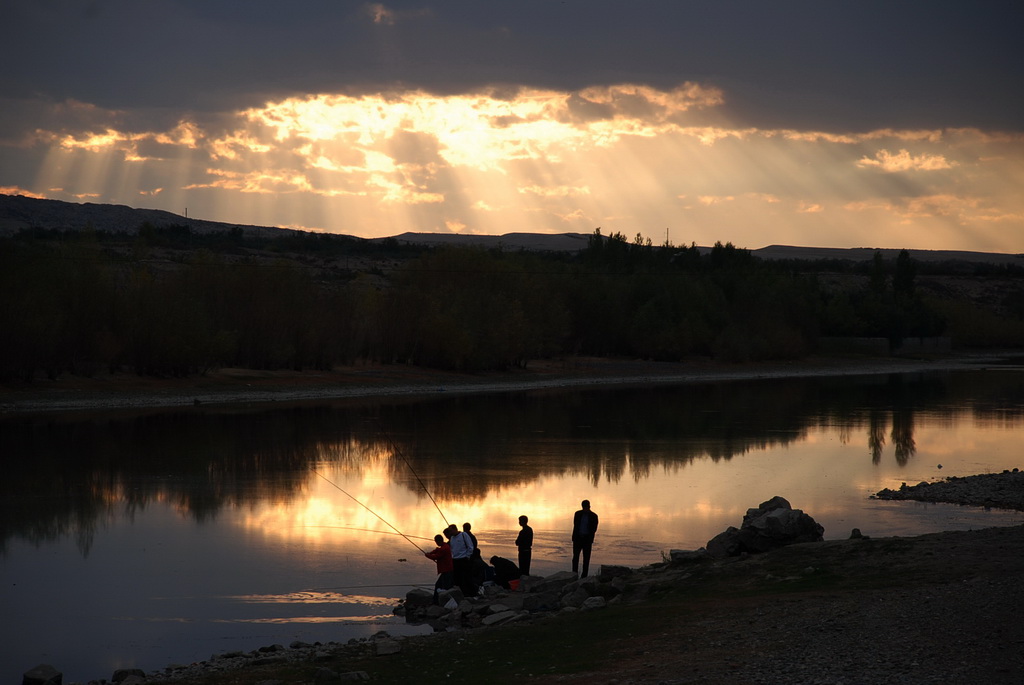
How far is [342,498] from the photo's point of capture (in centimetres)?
2312

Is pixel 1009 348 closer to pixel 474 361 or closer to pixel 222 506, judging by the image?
pixel 474 361

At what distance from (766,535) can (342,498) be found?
10.9m

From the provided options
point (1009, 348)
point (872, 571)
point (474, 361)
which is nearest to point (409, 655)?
point (872, 571)

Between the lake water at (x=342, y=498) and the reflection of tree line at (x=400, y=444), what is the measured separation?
12 centimetres

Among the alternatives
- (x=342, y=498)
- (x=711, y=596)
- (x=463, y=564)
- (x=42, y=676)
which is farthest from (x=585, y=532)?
(x=342, y=498)

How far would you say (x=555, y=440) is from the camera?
114 ft

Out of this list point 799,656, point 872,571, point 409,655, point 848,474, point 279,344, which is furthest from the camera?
point 279,344

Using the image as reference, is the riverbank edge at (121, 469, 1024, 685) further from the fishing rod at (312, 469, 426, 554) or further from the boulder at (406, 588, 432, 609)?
the fishing rod at (312, 469, 426, 554)

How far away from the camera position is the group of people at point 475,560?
48.4ft

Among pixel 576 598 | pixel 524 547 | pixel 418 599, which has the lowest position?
pixel 418 599

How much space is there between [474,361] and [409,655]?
58849mm

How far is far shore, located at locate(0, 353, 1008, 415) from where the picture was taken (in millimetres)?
45969

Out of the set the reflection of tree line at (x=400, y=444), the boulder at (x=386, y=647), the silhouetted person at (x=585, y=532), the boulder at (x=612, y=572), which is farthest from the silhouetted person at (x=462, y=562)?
the reflection of tree line at (x=400, y=444)

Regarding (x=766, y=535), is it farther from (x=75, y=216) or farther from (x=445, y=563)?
(x=75, y=216)
